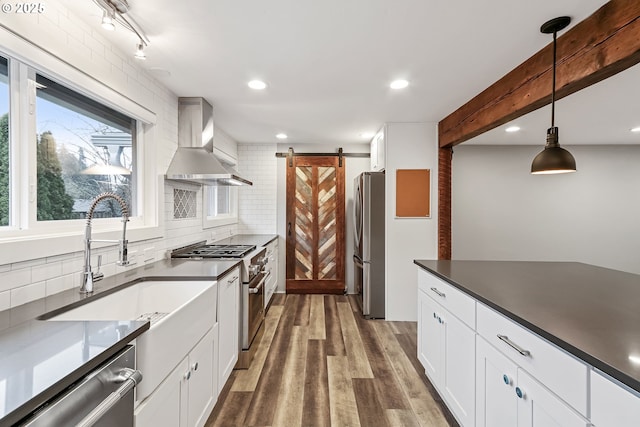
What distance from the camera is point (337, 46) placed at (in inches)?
78.3

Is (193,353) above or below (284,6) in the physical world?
below

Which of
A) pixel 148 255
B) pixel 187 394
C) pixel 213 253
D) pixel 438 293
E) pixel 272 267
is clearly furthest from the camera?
pixel 272 267

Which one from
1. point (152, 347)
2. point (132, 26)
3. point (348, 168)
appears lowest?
point (152, 347)

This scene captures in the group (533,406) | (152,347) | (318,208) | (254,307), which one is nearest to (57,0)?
(152,347)

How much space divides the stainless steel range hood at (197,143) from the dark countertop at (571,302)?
1.99 meters

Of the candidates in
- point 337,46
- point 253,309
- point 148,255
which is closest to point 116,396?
point 148,255

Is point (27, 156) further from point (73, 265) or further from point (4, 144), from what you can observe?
point (73, 265)

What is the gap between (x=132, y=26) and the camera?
1731 millimetres

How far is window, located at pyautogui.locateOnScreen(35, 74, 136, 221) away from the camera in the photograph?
159 centimetres

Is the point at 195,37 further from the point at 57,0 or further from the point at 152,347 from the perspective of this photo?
the point at 152,347

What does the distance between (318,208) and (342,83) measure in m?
2.61

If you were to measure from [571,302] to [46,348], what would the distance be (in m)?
2.03

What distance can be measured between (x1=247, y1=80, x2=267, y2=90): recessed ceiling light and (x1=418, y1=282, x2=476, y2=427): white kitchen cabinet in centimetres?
216

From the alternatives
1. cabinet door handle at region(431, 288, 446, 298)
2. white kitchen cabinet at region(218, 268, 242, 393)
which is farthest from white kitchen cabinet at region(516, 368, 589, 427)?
white kitchen cabinet at region(218, 268, 242, 393)
